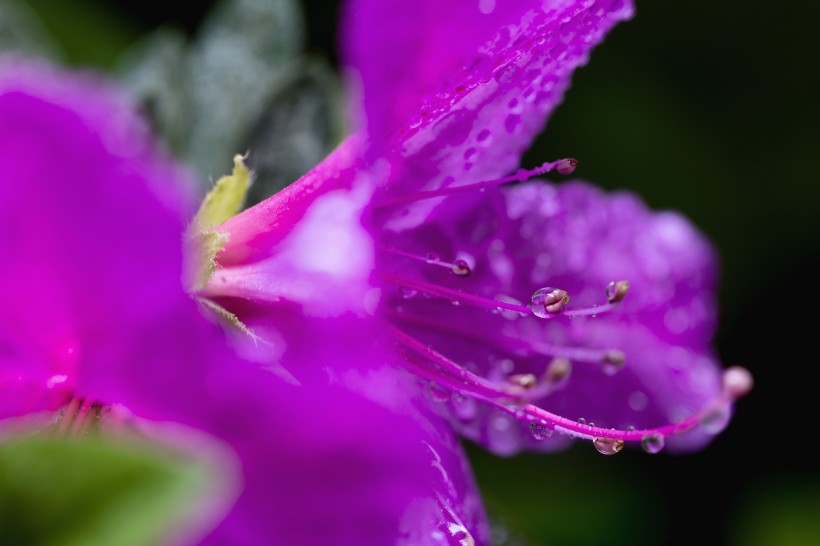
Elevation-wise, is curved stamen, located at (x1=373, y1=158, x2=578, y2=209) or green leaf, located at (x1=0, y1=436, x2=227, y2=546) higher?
green leaf, located at (x1=0, y1=436, x2=227, y2=546)

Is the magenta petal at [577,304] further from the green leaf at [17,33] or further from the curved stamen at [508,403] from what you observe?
the green leaf at [17,33]

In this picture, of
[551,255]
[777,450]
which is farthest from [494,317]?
[777,450]

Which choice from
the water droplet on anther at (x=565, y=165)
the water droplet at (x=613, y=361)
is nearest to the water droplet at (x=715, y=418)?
the water droplet at (x=613, y=361)

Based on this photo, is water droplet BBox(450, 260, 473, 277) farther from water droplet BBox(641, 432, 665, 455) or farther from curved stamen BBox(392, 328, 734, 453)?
water droplet BBox(641, 432, 665, 455)

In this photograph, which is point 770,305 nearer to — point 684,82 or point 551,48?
point 684,82

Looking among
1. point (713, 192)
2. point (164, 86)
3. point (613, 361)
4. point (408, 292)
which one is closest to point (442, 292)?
point (408, 292)

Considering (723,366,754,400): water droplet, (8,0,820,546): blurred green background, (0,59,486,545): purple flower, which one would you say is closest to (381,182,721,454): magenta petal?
(723,366,754,400): water droplet

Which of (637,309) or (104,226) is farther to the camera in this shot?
(637,309)

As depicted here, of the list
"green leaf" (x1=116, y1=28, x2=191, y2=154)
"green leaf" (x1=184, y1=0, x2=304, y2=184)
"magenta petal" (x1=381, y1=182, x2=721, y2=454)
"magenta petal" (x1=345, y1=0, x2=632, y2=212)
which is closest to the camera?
"magenta petal" (x1=345, y1=0, x2=632, y2=212)
